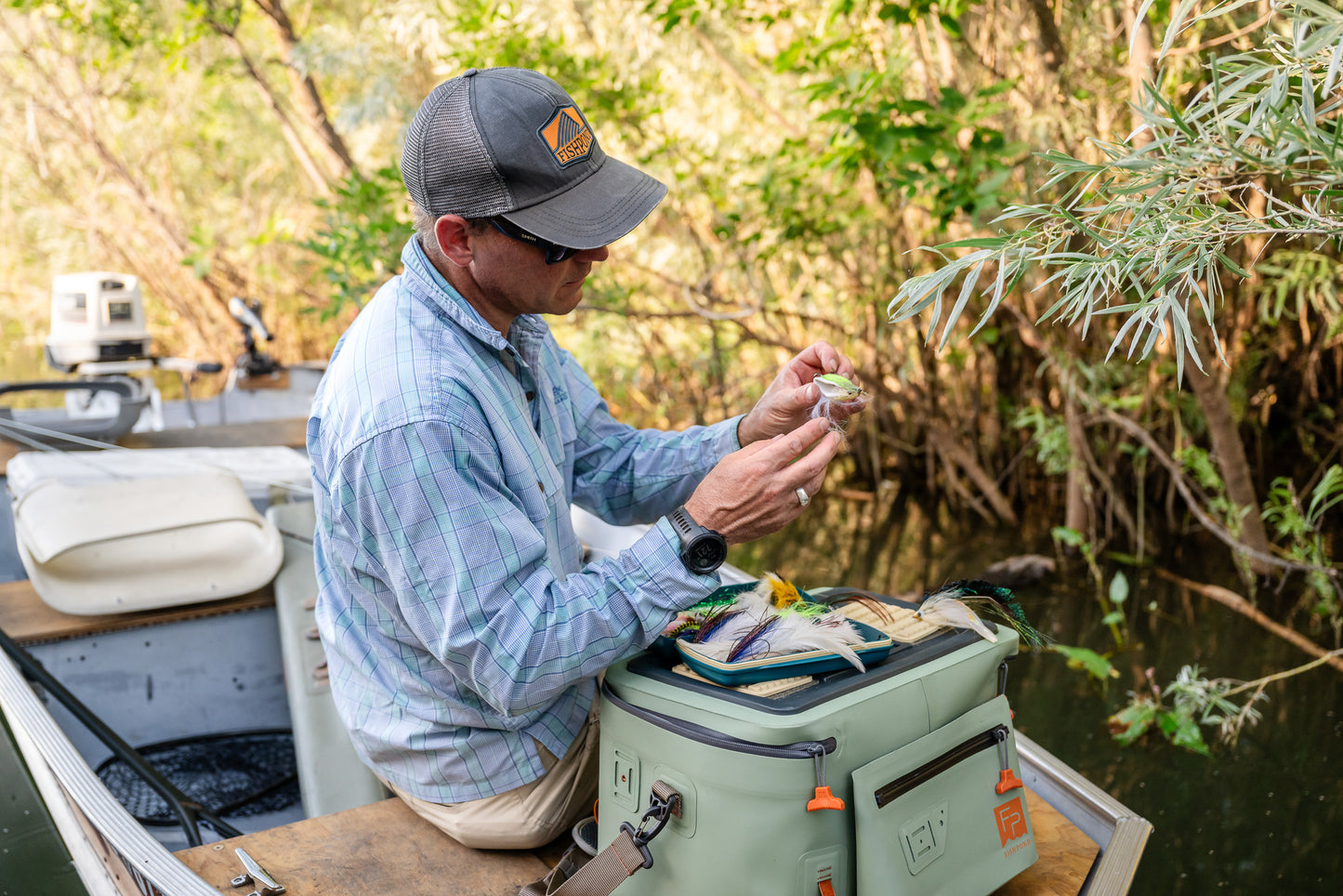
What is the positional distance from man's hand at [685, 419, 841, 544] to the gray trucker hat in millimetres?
368

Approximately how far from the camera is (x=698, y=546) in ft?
4.40

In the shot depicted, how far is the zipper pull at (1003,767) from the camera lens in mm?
1454

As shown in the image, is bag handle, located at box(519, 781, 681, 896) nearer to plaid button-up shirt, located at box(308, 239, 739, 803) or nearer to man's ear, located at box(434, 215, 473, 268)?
plaid button-up shirt, located at box(308, 239, 739, 803)

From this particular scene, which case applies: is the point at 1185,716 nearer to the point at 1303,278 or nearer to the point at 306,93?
the point at 1303,278

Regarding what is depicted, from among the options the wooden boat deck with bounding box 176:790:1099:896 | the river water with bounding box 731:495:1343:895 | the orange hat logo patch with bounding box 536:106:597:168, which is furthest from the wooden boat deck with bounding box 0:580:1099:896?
the river water with bounding box 731:495:1343:895

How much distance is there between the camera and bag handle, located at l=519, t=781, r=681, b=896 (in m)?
1.28

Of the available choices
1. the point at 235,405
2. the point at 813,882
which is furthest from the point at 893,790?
the point at 235,405

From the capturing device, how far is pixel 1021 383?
5160 millimetres

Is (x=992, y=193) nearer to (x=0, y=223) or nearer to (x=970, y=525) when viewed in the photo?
(x=970, y=525)

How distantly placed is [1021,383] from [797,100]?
1.87 m

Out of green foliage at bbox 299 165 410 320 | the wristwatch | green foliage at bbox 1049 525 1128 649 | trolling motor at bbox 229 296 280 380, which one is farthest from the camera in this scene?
trolling motor at bbox 229 296 280 380

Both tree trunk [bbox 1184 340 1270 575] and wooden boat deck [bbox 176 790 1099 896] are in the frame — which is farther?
tree trunk [bbox 1184 340 1270 575]

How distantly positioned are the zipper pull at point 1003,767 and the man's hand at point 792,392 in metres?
0.59

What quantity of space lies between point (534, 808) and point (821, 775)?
543 millimetres
